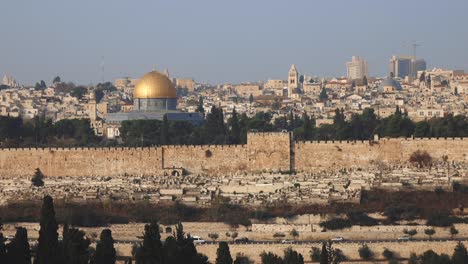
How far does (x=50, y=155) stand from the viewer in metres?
55.4

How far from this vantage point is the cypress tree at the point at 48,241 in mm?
31797

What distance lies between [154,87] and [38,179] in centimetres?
2421

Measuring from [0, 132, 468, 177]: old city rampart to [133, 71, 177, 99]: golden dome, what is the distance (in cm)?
2067

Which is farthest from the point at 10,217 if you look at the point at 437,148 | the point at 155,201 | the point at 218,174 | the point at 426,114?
the point at 426,114

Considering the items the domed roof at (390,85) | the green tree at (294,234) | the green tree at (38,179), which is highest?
the domed roof at (390,85)

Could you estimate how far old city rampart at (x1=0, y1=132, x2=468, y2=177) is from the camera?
5328 cm

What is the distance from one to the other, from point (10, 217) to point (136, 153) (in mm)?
11370

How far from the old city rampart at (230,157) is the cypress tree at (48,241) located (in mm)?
21036

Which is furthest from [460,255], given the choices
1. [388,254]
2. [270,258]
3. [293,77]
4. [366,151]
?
[293,77]

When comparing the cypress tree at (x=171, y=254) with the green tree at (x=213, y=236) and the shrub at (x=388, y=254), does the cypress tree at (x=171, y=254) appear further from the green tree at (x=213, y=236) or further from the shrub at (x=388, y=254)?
the green tree at (x=213, y=236)

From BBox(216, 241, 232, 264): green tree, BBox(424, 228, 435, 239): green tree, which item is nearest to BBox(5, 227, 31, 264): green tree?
BBox(216, 241, 232, 264): green tree

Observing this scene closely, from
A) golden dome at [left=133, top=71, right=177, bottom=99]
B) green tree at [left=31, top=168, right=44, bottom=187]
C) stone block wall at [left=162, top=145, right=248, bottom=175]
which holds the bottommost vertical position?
green tree at [left=31, top=168, right=44, bottom=187]

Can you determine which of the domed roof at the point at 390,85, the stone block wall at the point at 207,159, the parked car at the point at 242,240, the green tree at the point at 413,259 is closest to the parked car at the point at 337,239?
the parked car at the point at 242,240

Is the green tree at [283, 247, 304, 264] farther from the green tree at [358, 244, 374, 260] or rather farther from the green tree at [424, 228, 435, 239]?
the green tree at [424, 228, 435, 239]
